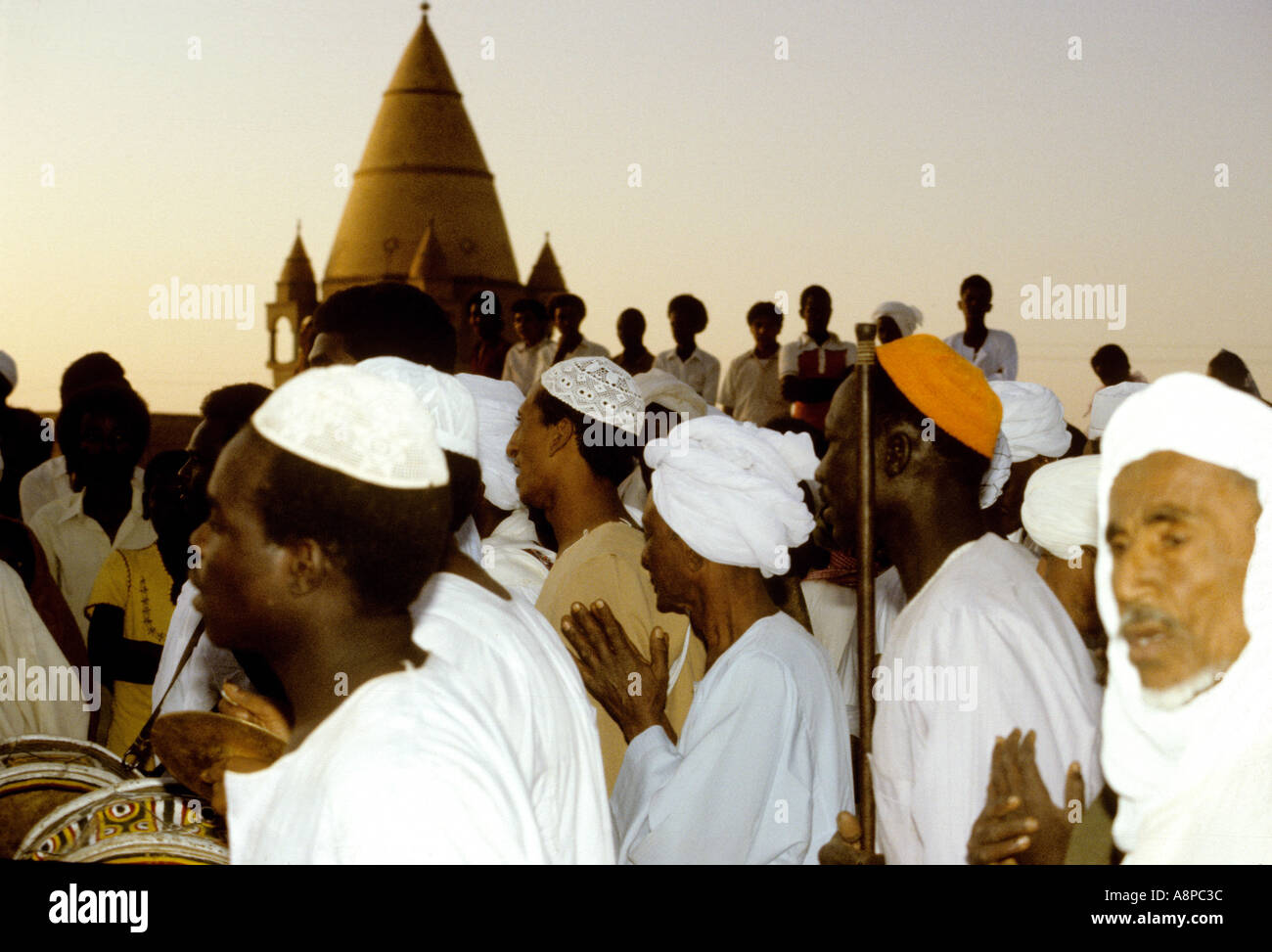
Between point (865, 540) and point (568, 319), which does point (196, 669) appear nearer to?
point (865, 540)

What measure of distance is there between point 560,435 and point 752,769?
1.31 meters

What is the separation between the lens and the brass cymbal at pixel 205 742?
2.68 meters

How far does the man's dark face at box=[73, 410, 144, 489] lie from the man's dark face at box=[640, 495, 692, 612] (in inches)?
132

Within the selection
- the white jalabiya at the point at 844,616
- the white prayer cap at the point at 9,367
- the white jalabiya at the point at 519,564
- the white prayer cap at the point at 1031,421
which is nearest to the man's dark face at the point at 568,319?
the white prayer cap at the point at 9,367

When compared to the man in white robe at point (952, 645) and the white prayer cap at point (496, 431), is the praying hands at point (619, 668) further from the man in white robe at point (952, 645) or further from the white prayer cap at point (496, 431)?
the white prayer cap at point (496, 431)

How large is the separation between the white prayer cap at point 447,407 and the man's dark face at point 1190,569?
130 centimetres

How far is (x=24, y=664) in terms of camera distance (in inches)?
186

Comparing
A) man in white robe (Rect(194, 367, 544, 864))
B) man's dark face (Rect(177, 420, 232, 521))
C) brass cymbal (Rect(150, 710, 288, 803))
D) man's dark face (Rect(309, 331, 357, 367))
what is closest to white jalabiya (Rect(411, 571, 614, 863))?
man in white robe (Rect(194, 367, 544, 864))

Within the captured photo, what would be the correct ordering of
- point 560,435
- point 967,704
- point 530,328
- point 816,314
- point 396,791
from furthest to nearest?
point 530,328
point 816,314
point 560,435
point 967,704
point 396,791

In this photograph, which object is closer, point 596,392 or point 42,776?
point 42,776

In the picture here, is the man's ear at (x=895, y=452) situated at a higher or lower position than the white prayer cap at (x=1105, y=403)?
higher

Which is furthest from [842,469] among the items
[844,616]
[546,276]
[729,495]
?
[546,276]

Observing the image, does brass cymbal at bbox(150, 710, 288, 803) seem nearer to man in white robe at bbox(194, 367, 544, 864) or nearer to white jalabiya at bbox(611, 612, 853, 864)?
man in white robe at bbox(194, 367, 544, 864)

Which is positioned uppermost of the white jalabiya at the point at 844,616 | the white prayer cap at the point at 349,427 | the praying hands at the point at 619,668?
the white prayer cap at the point at 349,427
